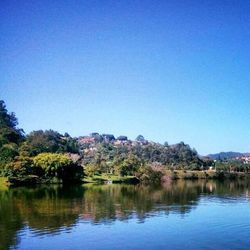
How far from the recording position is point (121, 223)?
38.4 m

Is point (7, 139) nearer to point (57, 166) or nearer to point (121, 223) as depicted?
point (57, 166)

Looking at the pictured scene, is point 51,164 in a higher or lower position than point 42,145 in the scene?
lower

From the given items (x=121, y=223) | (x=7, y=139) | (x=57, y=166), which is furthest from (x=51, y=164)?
(x=121, y=223)

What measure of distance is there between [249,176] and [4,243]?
402 feet

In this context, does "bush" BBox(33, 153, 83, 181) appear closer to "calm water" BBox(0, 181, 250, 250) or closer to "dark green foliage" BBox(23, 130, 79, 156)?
"dark green foliage" BBox(23, 130, 79, 156)

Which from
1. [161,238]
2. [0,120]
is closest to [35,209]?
[161,238]

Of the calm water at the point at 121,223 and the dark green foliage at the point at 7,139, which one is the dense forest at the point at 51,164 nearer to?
the dark green foliage at the point at 7,139

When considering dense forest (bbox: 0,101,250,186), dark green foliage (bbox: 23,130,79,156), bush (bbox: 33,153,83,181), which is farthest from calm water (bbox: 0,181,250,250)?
dark green foliage (bbox: 23,130,79,156)

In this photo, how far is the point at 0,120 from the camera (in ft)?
396

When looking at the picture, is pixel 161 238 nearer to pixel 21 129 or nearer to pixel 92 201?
pixel 92 201

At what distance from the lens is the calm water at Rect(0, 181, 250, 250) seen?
30516 millimetres

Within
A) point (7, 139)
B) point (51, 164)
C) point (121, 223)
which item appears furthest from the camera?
point (7, 139)

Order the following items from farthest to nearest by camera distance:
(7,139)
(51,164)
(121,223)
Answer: (7,139) < (51,164) < (121,223)

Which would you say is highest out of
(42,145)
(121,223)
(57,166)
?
(42,145)
